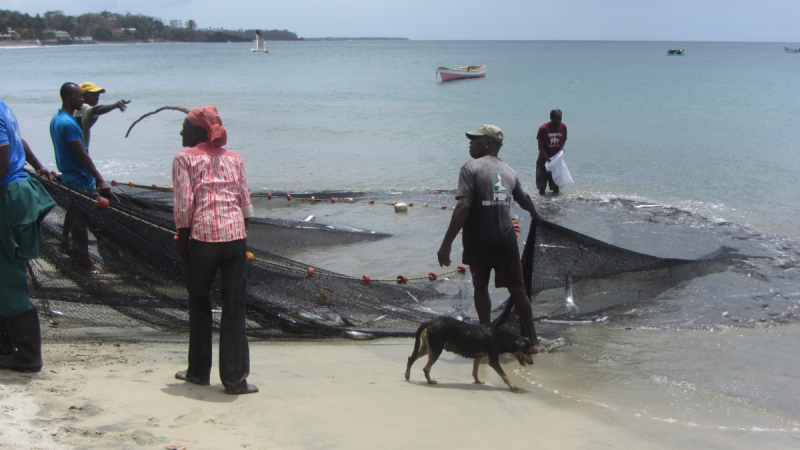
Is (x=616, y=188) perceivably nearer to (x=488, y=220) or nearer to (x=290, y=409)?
(x=488, y=220)

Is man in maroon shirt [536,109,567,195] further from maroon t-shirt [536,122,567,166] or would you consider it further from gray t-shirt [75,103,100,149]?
gray t-shirt [75,103,100,149]

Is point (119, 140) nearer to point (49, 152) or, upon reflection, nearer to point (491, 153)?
point (49, 152)

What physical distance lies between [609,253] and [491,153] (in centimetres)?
187

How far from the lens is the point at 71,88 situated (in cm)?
483

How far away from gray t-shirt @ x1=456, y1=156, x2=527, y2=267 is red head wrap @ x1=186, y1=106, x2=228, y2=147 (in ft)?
5.32

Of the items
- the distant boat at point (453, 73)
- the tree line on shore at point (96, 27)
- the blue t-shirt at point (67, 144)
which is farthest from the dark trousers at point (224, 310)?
the tree line on shore at point (96, 27)

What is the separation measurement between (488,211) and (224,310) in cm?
184

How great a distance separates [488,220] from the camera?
13.5 feet

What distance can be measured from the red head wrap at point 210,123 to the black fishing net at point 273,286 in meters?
1.30

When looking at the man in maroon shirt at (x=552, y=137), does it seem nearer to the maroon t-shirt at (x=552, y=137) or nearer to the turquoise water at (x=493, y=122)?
the maroon t-shirt at (x=552, y=137)

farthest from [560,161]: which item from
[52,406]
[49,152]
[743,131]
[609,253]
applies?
[743,131]

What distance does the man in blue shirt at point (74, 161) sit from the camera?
4242mm

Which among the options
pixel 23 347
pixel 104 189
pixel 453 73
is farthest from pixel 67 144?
pixel 453 73

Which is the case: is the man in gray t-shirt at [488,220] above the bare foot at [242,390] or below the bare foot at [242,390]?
above
